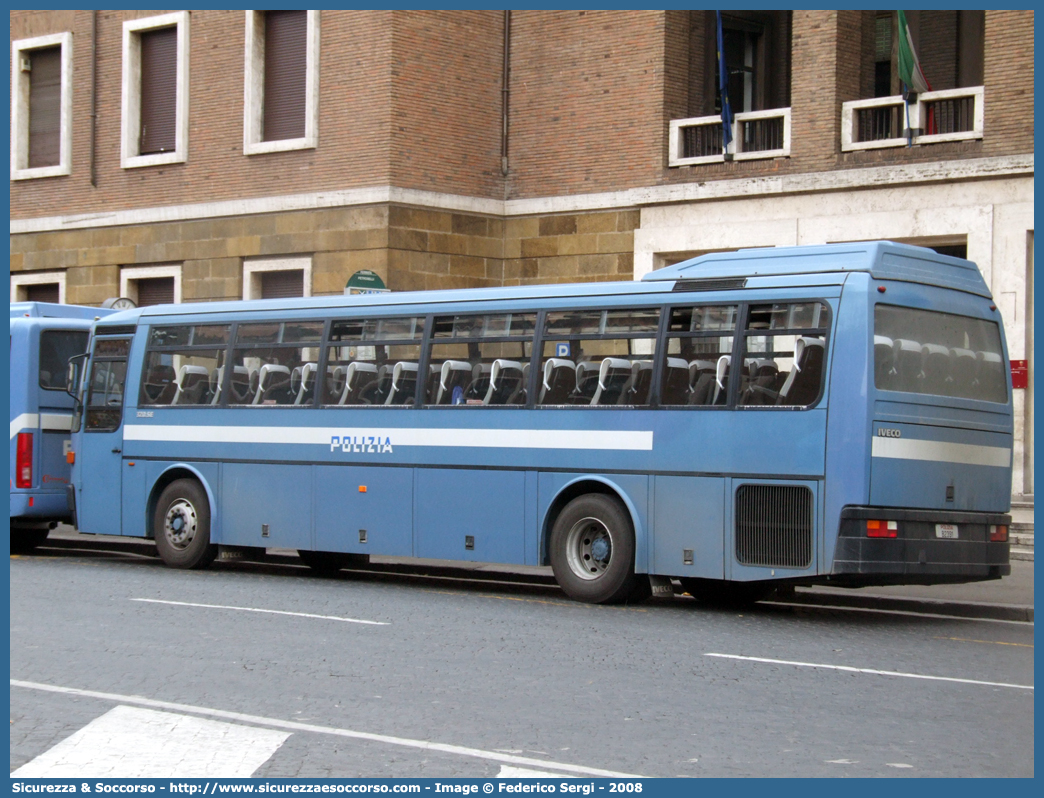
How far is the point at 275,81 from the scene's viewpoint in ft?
84.8

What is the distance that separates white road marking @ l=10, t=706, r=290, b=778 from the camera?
21.8 ft

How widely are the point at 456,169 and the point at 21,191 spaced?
988cm

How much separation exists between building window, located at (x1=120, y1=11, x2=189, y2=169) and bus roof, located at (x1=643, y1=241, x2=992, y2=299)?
15.9 metres

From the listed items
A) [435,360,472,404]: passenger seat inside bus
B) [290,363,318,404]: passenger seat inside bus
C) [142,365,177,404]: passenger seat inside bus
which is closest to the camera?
[435,360,472,404]: passenger seat inside bus

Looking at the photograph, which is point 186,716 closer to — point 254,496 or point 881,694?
point 881,694

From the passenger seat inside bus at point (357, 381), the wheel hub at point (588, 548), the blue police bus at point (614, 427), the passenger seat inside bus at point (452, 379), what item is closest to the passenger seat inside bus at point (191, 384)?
the blue police bus at point (614, 427)

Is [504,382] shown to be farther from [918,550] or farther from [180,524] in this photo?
[180,524]

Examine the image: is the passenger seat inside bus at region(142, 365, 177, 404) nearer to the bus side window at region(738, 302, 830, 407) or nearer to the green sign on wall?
the green sign on wall

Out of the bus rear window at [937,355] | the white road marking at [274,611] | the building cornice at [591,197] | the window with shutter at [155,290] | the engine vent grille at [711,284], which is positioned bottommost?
the white road marking at [274,611]

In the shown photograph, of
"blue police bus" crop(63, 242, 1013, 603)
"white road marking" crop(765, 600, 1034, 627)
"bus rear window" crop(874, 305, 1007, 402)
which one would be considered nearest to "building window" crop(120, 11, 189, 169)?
"blue police bus" crop(63, 242, 1013, 603)

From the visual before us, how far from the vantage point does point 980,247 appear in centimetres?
2020

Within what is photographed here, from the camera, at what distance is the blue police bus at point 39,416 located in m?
18.5

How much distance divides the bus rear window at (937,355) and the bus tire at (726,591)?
2.66 m

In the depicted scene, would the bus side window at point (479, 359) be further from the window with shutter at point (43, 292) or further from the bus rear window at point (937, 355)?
the window with shutter at point (43, 292)
